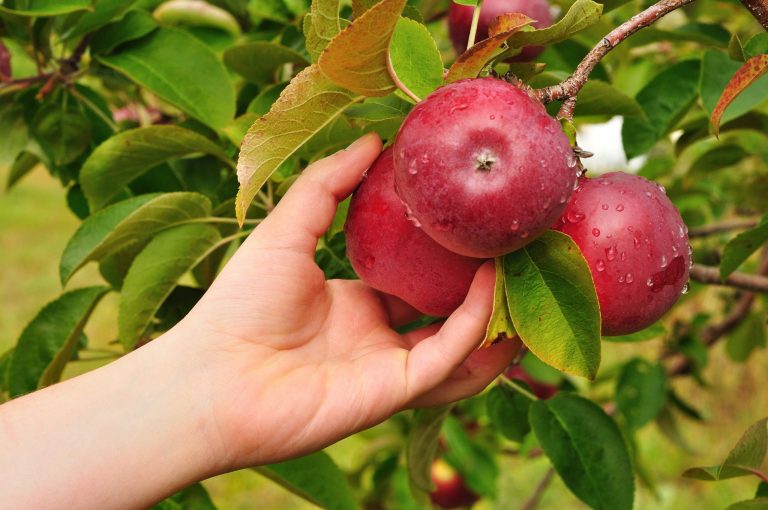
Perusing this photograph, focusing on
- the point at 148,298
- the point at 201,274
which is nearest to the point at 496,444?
the point at 201,274

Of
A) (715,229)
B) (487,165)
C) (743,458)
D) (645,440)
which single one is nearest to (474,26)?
Answer: (487,165)

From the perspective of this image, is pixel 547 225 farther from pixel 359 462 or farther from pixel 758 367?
pixel 758 367

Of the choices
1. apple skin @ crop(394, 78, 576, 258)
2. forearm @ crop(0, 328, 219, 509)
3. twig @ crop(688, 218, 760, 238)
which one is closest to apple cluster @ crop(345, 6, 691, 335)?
apple skin @ crop(394, 78, 576, 258)

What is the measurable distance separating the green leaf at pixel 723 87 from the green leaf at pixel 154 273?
65 centimetres

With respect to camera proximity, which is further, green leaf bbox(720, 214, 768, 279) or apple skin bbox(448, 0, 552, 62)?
apple skin bbox(448, 0, 552, 62)

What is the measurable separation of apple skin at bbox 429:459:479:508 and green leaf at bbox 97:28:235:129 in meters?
1.18

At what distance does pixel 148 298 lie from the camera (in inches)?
40.3

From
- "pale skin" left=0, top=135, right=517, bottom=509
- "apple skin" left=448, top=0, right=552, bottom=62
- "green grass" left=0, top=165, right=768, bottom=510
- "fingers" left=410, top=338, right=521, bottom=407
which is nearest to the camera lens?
"pale skin" left=0, top=135, right=517, bottom=509

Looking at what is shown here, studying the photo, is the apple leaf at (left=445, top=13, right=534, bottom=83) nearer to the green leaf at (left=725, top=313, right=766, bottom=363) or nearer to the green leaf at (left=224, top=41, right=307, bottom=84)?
the green leaf at (left=224, top=41, right=307, bottom=84)

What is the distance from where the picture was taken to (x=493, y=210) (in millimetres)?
655

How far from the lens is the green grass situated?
2.68 m

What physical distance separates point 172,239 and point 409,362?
0.35 m

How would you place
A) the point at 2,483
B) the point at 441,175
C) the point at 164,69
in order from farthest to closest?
1. the point at 164,69
2. the point at 2,483
3. the point at 441,175

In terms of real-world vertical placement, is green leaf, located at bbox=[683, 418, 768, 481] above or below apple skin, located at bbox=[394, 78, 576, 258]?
below
